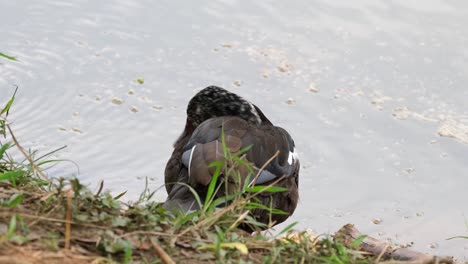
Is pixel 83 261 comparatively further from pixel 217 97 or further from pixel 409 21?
pixel 409 21

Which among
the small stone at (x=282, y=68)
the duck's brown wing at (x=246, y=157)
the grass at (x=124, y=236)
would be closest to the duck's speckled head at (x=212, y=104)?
the duck's brown wing at (x=246, y=157)

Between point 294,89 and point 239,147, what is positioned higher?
point 239,147

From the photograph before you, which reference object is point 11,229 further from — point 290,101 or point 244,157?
point 290,101

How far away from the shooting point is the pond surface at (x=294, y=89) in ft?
22.5

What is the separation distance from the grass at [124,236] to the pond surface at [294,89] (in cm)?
297

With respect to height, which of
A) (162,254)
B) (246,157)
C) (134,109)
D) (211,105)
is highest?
(162,254)

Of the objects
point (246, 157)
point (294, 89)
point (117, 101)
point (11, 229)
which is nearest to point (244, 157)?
point (246, 157)

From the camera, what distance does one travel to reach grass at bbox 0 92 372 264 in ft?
10.1

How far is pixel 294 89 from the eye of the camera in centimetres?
794

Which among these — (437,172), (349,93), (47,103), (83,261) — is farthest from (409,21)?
(83,261)

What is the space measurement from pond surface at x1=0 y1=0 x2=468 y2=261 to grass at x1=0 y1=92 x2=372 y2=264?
2974 millimetres

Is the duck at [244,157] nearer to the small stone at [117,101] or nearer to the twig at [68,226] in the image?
the small stone at [117,101]

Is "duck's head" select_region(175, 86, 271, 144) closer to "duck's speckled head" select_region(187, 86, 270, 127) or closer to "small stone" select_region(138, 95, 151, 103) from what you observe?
"duck's speckled head" select_region(187, 86, 270, 127)

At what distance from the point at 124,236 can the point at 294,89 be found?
15.9 feet
